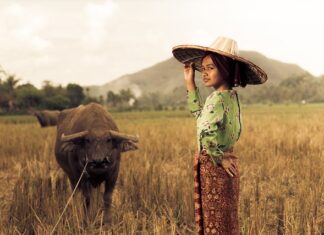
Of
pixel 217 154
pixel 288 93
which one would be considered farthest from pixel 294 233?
pixel 288 93

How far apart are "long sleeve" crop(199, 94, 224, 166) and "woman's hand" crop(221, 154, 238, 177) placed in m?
0.03

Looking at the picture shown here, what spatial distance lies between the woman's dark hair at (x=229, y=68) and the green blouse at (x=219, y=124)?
0.07m

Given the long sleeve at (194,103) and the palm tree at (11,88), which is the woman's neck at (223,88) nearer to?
the long sleeve at (194,103)

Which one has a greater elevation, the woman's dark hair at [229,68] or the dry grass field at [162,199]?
the woman's dark hair at [229,68]

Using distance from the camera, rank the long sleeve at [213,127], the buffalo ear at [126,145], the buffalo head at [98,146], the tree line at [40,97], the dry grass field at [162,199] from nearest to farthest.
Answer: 1. the long sleeve at [213,127]
2. the dry grass field at [162,199]
3. the buffalo head at [98,146]
4. the buffalo ear at [126,145]
5. the tree line at [40,97]

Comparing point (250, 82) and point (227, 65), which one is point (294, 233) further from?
point (227, 65)

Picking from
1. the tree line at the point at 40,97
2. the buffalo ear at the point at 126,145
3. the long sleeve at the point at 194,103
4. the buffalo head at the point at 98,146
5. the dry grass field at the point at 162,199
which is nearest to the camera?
the long sleeve at the point at 194,103

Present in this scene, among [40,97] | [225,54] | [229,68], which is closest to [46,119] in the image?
[40,97]

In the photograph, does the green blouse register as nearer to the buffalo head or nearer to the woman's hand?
the woman's hand

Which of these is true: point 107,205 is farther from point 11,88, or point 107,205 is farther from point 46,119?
point 11,88

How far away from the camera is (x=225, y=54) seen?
228 cm

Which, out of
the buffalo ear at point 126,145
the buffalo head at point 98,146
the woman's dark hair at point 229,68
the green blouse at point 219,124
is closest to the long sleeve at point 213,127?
the green blouse at point 219,124

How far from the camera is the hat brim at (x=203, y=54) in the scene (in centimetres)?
232

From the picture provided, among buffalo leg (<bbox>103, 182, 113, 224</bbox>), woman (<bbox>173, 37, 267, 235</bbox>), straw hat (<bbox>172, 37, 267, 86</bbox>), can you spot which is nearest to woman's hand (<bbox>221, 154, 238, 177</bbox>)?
woman (<bbox>173, 37, 267, 235</bbox>)
